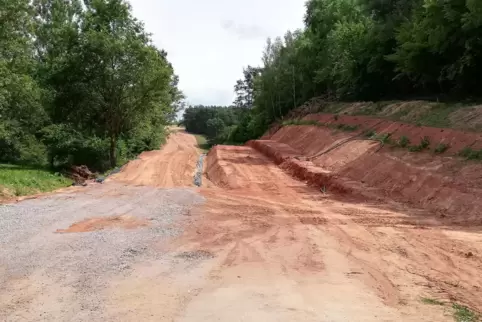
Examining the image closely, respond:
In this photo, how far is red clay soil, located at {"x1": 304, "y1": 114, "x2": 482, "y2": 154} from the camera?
531 inches

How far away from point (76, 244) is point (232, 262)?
2972 mm

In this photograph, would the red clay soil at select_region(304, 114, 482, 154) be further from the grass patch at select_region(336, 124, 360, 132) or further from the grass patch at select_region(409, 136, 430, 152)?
the grass patch at select_region(336, 124, 360, 132)

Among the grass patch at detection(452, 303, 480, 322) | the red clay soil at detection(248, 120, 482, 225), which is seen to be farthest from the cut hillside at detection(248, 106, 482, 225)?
the grass patch at detection(452, 303, 480, 322)

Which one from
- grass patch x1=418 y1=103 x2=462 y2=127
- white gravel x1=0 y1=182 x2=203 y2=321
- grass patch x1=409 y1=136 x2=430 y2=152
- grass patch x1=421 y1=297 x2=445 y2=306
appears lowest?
grass patch x1=421 y1=297 x2=445 y2=306

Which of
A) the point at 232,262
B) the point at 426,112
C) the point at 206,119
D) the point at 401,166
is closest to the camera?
→ the point at 232,262

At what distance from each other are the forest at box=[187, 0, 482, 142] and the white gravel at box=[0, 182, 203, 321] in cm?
1293

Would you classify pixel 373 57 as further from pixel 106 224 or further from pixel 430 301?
pixel 430 301

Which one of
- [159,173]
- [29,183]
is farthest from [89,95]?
[29,183]

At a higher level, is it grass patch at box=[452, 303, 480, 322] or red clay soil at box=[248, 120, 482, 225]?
red clay soil at box=[248, 120, 482, 225]

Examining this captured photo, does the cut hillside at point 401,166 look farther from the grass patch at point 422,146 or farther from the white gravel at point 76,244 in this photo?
→ the white gravel at point 76,244

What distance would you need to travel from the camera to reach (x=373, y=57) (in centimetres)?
2811

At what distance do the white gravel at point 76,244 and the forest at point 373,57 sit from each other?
42.4 ft

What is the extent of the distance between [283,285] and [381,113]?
20.3 m

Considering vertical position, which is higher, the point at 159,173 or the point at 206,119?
the point at 206,119
